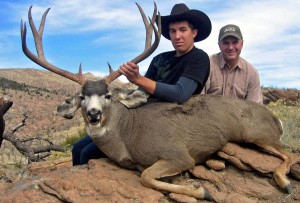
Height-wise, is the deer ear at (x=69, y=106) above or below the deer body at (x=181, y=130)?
above

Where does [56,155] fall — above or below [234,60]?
below

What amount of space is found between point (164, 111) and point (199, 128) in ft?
1.79

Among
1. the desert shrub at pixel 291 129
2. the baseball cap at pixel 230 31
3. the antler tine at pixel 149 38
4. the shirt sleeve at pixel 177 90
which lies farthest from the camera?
the desert shrub at pixel 291 129

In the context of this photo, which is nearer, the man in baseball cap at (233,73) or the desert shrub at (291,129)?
the man in baseball cap at (233,73)

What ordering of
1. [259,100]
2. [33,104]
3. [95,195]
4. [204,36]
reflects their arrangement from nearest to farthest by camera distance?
[95,195] → [204,36] → [259,100] → [33,104]

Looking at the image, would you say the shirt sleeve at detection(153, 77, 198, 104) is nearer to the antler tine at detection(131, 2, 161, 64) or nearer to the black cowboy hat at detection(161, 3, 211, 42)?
the antler tine at detection(131, 2, 161, 64)

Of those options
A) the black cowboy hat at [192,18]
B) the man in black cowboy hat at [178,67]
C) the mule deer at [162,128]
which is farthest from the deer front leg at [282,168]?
the black cowboy hat at [192,18]

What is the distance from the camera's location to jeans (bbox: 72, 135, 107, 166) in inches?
267

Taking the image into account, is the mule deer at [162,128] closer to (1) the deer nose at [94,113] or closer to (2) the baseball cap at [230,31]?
(1) the deer nose at [94,113]

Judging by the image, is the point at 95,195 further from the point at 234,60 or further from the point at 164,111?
the point at 234,60

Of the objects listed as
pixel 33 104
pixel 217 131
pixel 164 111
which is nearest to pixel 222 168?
pixel 217 131

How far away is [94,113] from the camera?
5.47 metres

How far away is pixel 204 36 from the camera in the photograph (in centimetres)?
708

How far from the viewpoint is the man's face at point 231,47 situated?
8.13m
